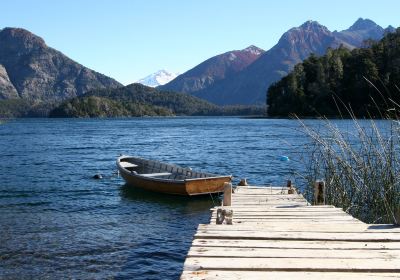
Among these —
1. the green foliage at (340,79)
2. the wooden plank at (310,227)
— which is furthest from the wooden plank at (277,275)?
the green foliage at (340,79)

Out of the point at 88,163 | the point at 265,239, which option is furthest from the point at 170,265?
the point at 88,163

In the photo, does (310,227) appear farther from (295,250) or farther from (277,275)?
(277,275)

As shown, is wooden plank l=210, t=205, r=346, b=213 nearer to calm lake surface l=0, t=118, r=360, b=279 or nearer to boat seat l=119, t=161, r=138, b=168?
calm lake surface l=0, t=118, r=360, b=279

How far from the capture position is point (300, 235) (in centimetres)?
620

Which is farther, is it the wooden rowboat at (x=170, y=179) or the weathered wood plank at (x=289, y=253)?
the wooden rowboat at (x=170, y=179)

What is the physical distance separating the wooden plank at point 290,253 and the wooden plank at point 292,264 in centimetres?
11

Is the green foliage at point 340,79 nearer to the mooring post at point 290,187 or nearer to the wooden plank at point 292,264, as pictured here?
the mooring post at point 290,187

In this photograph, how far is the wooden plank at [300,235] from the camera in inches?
235

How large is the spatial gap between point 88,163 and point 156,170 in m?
13.1

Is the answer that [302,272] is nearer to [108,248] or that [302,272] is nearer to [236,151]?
[108,248]

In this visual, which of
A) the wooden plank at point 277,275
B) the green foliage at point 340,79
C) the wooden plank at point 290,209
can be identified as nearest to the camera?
the wooden plank at point 277,275

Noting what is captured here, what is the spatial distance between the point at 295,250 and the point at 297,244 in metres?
0.30

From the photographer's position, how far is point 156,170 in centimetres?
2564

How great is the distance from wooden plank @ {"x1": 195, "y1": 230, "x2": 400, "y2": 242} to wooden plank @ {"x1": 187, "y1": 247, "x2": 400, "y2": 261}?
533 mm
